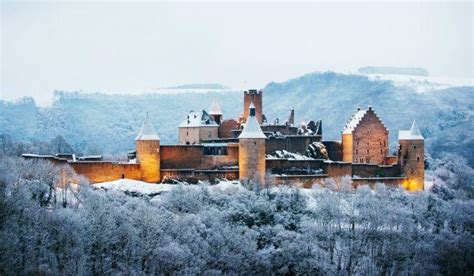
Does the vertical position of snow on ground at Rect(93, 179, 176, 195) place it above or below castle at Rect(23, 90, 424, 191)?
below

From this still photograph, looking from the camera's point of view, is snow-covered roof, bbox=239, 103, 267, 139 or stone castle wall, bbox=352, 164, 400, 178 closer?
snow-covered roof, bbox=239, 103, 267, 139

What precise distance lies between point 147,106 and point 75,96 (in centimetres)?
699

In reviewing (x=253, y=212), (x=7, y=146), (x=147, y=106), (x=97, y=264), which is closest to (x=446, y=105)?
(x=147, y=106)

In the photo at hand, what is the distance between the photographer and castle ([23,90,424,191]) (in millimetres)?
61906

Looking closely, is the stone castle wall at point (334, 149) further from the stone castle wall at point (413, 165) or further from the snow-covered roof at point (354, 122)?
the stone castle wall at point (413, 165)

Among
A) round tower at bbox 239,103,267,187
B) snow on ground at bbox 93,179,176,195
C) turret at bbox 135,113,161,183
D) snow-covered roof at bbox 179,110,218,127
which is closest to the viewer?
snow on ground at bbox 93,179,176,195

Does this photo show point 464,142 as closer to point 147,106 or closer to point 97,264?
point 147,106

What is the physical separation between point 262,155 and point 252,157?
539mm

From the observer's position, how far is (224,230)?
187 ft

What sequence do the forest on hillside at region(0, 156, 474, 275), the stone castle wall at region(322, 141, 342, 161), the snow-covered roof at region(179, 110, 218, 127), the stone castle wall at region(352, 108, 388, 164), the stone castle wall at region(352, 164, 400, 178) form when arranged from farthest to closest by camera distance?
the snow-covered roof at region(179, 110, 218, 127) → the stone castle wall at region(322, 141, 342, 161) → the stone castle wall at region(352, 108, 388, 164) → the stone castle wall at region(352, 164, 400, 178) → the forest on hillside at region(0, 156, 474, 275)

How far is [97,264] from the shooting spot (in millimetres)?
51906

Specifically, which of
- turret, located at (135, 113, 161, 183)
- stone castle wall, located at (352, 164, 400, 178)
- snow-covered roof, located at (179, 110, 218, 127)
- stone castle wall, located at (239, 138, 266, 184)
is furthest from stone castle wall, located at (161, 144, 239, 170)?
stone castle wall, located at (352, 164, 400, 178)

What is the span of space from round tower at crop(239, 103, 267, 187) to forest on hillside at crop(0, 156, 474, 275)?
0.94m

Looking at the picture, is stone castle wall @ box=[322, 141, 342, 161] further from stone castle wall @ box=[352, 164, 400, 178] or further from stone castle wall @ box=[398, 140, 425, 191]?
stone castle wall @ box=[398, 140, 425, 191]
